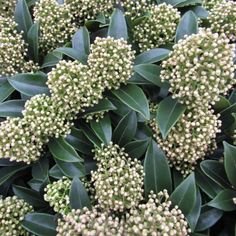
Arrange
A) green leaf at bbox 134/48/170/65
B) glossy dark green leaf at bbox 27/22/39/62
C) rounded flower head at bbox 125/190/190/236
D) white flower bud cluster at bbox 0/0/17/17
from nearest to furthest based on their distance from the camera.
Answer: rounded flower head at bbox 125/190/190/236 → green leaf at bbox 134/48/170/65 → glossy dark green leaf at bbox 27/22/39/62 → white flower bud cluster at bbox 0/0/17/17

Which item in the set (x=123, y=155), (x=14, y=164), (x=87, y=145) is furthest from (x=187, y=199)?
(x=14, y=164)

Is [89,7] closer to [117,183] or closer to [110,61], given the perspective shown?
[110,61]

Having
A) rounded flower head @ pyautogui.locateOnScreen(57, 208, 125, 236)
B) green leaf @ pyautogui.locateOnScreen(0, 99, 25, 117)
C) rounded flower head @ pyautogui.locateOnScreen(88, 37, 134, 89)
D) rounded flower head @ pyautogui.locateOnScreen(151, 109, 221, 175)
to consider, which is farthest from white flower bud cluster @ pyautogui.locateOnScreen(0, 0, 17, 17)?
rounded flower head @ pyautogui.locateOnScreen(57, 208, 125, 236)

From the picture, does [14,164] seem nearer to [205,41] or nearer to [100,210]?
[100,210]

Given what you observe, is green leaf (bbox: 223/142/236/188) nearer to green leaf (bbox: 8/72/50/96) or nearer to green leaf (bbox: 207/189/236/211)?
green leaf (bbox: 207/189/236/211)

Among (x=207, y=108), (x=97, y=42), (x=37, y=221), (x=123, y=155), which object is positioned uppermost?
(x=97, y=42)

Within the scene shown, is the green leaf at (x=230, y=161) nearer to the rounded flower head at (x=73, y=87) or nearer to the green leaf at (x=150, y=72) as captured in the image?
the green leaf at (x=150, y=72)
